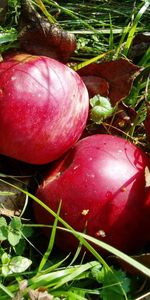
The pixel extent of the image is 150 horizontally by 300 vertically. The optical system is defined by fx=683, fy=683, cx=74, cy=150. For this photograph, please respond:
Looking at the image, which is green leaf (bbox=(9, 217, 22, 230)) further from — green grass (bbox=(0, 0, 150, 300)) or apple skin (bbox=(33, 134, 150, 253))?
apple skin (bbox=(33, 134, 150, 253))

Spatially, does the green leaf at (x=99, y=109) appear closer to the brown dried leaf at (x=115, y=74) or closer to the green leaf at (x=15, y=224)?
the brown dried leaf at (x=115, y=74)

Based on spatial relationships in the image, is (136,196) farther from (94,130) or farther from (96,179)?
(94,130)

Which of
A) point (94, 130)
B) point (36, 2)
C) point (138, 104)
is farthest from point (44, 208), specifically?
point (36, 2)

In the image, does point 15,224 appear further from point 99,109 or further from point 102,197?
point 99,109

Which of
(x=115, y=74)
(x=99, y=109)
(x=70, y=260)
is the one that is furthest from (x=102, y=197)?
(x=115, y=74)

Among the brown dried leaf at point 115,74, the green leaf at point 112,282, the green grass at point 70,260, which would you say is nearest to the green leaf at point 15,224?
the green grass at point 70,260
